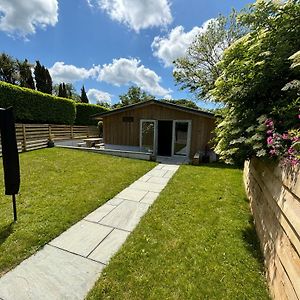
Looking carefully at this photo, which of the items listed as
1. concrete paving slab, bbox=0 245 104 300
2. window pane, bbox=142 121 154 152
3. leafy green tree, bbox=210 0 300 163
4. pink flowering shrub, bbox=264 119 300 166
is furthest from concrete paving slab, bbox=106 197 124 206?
window pane, bbox=142 121 154 152

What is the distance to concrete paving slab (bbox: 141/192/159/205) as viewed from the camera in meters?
4.65

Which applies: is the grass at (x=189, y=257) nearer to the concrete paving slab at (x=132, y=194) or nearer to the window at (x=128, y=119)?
the concrete paving slab at (x=132, y=194)

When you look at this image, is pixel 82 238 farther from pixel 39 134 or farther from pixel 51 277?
pixel 39 134

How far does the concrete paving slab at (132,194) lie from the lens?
4.82 m

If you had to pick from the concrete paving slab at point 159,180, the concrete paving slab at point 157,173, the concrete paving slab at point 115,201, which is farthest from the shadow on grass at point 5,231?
the concrete paving slab at point 157,173

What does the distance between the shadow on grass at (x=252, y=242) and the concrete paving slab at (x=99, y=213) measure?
2638 millimetres

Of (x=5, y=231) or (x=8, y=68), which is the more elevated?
(x=8, y=68)

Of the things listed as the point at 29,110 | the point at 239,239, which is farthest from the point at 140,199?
the point at 29,110

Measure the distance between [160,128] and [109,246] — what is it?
9357 mm

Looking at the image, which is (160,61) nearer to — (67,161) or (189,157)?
(189,157)

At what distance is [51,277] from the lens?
7.19 feet

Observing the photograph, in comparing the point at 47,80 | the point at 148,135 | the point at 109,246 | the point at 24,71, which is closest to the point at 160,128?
the point at 148,135

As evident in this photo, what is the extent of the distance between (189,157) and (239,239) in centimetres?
796

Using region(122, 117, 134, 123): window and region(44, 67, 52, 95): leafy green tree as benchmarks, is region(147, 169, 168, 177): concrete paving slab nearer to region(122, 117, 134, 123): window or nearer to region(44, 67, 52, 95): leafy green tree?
region(122, 117, 134, 123): window
